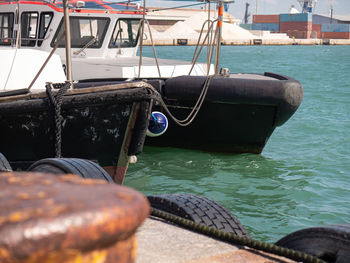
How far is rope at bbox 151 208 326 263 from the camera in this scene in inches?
96.4

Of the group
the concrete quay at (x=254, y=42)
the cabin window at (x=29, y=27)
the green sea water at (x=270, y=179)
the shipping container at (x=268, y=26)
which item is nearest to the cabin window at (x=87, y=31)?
the cabin window at (x=29, y=27)

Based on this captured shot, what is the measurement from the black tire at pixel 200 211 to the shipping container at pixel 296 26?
11593 cm

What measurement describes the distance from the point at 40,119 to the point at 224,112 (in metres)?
3.27

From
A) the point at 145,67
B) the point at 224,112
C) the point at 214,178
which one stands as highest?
the point at 145,67

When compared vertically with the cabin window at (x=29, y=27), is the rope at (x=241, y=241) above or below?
below

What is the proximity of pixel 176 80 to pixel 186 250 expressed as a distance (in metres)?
5.95

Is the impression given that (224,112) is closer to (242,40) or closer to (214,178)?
(214,178)

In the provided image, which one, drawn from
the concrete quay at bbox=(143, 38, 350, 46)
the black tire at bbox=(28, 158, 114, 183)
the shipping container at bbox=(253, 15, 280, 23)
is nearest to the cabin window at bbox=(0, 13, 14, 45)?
the black tire at bbox=(28, 158, 114, 183)

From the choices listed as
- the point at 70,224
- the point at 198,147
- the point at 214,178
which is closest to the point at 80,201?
the point at 70,224

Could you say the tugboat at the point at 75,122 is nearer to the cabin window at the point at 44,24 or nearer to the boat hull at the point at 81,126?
the boat hull at the point at 81,126

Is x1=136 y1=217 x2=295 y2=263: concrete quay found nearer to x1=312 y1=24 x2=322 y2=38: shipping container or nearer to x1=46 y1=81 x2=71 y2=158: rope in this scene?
x1=46 y1=81 x2=71 y2=158: rope

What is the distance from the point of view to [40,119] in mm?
5992

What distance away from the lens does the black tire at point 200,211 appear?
126 inches

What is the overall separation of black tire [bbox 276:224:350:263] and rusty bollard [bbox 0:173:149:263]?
1680 millimetres
